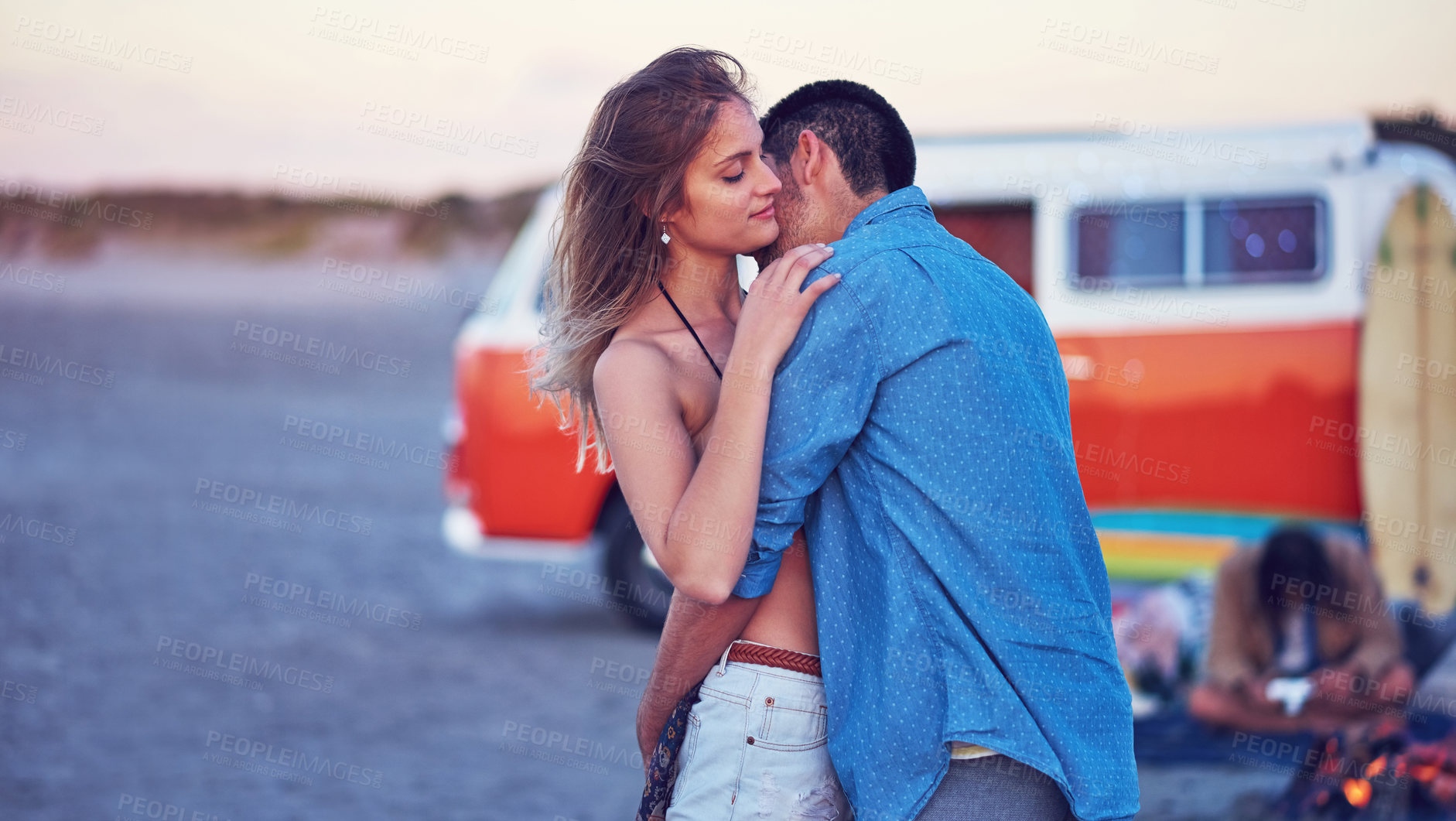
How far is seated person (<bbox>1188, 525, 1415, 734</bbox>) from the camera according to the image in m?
5.50

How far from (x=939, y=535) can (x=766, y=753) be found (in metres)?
0.43

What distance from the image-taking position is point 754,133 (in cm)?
210

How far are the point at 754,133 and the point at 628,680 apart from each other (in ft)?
14.7

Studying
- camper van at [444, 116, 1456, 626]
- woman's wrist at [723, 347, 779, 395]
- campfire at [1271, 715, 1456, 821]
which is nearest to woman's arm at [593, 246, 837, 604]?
woman's wrist at [723, 347, 779, 395]

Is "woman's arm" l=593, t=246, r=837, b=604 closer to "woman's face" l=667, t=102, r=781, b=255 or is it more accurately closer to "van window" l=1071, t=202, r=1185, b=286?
"woman's face" l=667, t=102, r=781, b=255

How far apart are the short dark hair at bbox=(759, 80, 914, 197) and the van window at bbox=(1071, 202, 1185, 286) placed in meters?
4.23

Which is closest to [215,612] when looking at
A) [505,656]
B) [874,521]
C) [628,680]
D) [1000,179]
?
[505,656]

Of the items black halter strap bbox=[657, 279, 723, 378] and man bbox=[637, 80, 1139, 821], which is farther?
black halter strap bbox=[657, 279, 723, 378]

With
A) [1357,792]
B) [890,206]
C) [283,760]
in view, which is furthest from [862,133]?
[283,760]

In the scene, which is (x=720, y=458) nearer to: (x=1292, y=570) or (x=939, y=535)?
(x=939, y=535)

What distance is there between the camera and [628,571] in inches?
273

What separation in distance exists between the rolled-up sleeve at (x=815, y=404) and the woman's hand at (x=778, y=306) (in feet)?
0.04

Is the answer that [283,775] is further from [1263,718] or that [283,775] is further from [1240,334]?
[1240,334]

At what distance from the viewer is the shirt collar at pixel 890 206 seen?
187cm
